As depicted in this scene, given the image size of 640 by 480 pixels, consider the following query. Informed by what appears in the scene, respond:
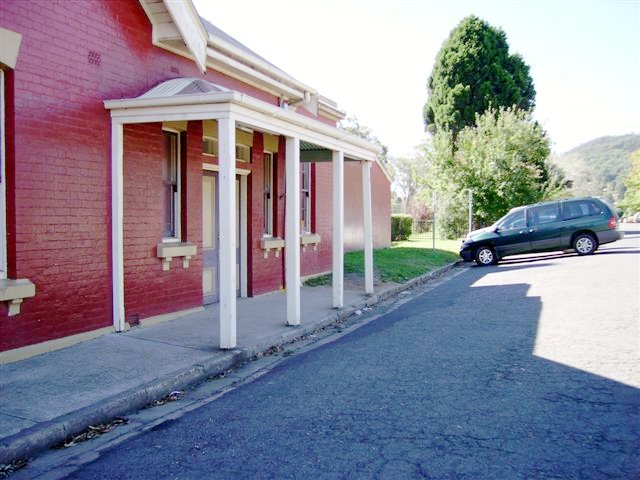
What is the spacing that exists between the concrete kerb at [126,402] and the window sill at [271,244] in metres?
3.52

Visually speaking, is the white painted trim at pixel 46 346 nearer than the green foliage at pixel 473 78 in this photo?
Yes

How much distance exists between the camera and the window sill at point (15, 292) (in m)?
6.29

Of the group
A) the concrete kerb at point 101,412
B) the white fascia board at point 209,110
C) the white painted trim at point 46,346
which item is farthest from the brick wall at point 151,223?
the concrete kerb at point 101,412

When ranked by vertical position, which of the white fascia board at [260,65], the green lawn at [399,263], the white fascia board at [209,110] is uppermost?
the white fascia board at [260,65]

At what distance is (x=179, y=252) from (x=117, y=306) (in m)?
1.46

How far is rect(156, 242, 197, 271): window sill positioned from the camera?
8.80 m

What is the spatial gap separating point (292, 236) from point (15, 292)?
3878 millimetres

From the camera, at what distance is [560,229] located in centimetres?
1758

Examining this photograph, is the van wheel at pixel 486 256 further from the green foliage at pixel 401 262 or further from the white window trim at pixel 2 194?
the white window trim at pixel 2 194

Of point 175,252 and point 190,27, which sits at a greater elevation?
point 190,27

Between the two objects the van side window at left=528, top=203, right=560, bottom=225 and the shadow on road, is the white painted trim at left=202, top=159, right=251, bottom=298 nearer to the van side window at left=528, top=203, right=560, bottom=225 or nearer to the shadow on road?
the shadow on road

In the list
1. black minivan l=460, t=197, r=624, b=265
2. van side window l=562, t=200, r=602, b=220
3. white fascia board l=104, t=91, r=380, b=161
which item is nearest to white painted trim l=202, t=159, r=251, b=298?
white fascia board l=104, t=91, r=380, b=161

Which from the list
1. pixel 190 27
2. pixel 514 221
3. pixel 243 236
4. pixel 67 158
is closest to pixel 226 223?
pixel 67 158

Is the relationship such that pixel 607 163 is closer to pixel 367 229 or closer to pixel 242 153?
pixel 367 229
